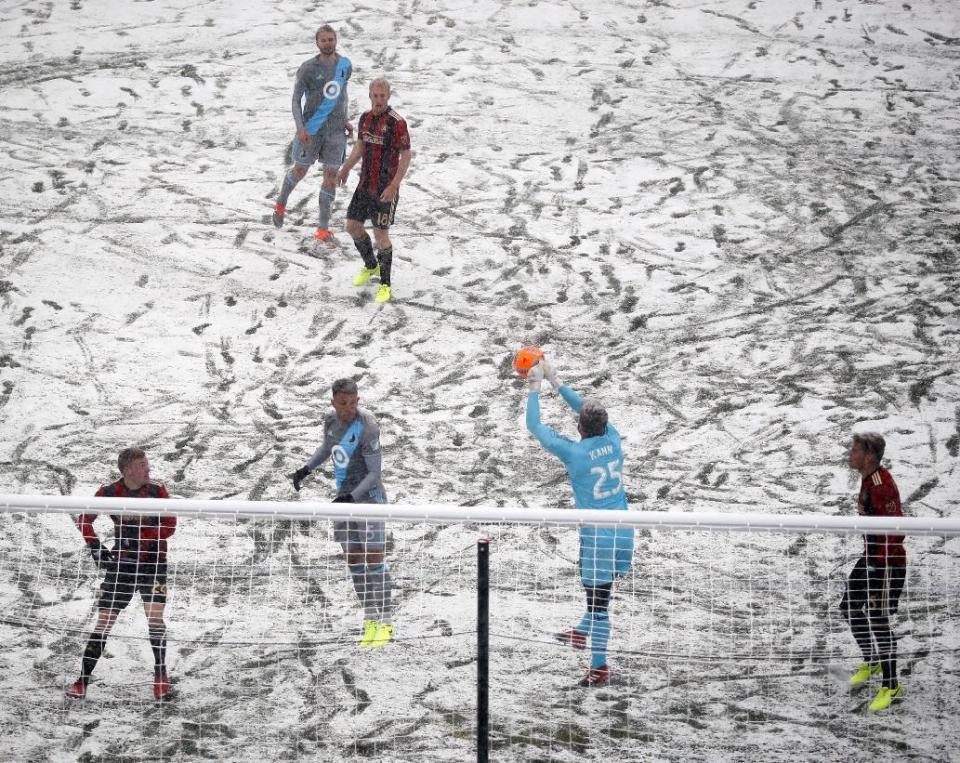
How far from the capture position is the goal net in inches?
257

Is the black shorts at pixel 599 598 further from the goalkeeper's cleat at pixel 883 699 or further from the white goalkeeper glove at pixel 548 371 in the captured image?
the goalkeeper's cleat at pixel 883 699

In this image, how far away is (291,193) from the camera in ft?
43.2

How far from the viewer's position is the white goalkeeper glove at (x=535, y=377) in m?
7.22

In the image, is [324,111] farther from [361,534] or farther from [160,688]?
[160,688]

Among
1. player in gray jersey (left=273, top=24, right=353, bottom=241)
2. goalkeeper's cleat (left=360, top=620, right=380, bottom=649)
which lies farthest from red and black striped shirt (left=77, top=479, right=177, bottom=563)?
player in gray jersey (left=273, top=24, right=353, bottom=241)

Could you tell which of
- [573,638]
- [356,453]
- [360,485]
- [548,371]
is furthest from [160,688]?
[548,371]

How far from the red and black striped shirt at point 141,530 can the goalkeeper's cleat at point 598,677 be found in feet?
8.20

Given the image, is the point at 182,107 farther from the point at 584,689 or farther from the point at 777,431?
the point at 584,689

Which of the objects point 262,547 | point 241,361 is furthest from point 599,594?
point 241,361

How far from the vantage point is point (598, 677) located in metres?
7.00

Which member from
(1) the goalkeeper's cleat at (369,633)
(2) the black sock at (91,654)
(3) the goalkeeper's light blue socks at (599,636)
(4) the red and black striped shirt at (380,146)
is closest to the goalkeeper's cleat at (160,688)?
(2) the black sock at (91,654)

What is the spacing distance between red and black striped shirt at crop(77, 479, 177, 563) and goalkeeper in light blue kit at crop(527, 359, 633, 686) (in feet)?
7.00

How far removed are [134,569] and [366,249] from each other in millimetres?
5131

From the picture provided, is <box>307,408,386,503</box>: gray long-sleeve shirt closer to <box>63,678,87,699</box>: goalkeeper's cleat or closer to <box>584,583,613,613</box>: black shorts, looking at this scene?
<box>584,583,613,613</box>: black shorts
